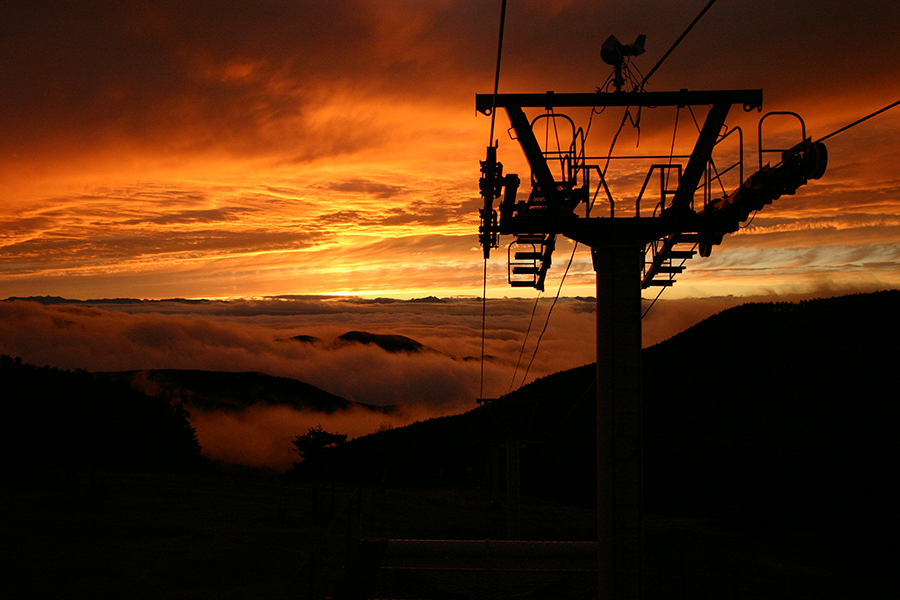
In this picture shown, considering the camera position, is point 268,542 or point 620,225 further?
point 268,542

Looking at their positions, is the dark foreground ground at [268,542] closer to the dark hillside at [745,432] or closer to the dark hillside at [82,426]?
the dark hillside at [82,426]

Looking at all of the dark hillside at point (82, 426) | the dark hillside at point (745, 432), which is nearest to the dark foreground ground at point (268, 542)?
the dark hillside at point (82, 426)

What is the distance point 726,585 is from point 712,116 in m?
25.6

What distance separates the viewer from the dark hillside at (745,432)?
9775cm

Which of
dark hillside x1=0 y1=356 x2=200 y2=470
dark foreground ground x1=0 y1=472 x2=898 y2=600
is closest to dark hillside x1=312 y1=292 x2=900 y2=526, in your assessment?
dark foreground ground x1=0 y1=472 x2=898 y2=600

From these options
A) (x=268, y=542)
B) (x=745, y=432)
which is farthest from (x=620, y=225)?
(x=745, y=432)

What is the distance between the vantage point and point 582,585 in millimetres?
28625

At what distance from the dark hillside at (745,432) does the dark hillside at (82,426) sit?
27.1m

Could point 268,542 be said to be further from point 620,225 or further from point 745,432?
point 745,432

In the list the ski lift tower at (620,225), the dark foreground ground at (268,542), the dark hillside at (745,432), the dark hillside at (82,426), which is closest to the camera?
the ski lift tower at (620,225)

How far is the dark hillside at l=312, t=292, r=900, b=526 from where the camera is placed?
9775cm

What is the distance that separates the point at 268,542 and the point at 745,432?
4633 inches

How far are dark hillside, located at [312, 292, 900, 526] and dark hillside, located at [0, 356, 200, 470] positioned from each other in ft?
88.8

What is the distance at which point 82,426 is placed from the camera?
68062 millimetres
